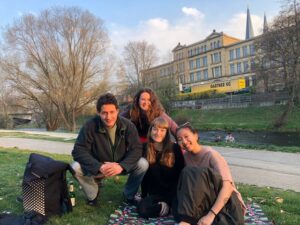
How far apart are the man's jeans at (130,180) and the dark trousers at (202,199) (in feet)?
3.46

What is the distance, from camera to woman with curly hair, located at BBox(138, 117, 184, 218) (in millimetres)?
4038

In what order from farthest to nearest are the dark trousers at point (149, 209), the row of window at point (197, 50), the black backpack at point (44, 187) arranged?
the row of window at point (197, 50)
the dark trousers at point (149, 209)
the black backpack at point (44, 187)

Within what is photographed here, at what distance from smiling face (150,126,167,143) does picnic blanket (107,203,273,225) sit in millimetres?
960

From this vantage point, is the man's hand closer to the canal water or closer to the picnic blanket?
the picnic blanket

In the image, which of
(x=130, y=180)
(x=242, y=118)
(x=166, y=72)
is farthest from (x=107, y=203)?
(x=166, y=72)

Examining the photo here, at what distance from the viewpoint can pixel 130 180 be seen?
459 centimetres

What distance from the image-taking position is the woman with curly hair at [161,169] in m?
4.04

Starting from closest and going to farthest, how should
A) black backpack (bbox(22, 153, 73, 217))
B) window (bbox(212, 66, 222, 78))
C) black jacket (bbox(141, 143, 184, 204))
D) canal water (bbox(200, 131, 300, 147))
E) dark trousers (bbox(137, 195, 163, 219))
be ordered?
black backpack (bbox(22, 153, 73, 217)) < dark trousers (bbox(137, 195, 163, 219)) < black jacket (bbox(141, 143, 184, 204)) < canal water (bbox(200, 131, 300, 147)) < window (bbox(212, 66, 222, 78))

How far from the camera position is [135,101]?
528 centimetres

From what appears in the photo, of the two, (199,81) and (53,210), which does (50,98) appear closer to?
(53,210)

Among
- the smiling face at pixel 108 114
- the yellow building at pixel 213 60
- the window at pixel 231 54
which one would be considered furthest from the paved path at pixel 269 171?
the window at pixel 231 54

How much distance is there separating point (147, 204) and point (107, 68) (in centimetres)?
3291

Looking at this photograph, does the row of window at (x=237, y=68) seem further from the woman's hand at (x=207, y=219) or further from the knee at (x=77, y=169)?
the woman's hand at (x=207, y=219)

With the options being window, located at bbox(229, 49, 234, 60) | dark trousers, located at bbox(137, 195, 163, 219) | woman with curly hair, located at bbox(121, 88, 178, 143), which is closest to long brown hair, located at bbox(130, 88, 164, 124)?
woman with curly hair, located at bbox(121, 88, 178, 143)
